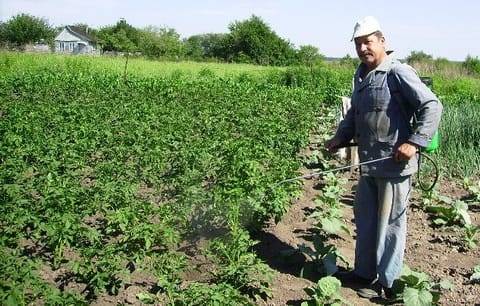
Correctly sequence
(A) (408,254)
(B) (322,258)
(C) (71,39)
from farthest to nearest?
(C) (71,39) → (A) (408,254) → (B) (322,258)

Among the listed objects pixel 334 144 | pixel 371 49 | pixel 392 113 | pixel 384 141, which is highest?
pixel 371 49

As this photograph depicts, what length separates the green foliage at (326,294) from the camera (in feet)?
11.9

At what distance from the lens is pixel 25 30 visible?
58562 millimetres

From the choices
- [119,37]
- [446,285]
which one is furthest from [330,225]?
[119,37]

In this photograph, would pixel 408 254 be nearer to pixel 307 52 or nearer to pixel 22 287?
pixel 22 287

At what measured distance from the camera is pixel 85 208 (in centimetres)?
466

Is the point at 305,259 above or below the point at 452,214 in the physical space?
below

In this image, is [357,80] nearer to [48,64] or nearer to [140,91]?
[140,91]

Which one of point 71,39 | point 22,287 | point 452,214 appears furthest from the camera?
point 71,39

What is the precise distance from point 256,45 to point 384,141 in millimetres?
54179

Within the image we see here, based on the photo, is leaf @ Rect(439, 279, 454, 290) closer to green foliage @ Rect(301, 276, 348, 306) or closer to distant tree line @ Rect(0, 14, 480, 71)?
green foliage @ Rect(301, 276, 348, 306)

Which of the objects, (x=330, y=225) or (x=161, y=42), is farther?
(x=161, y=42)

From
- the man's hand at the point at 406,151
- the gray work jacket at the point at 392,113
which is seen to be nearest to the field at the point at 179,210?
the gray work jacket at the point at 392,113

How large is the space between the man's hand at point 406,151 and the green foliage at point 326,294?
0.90 metres
